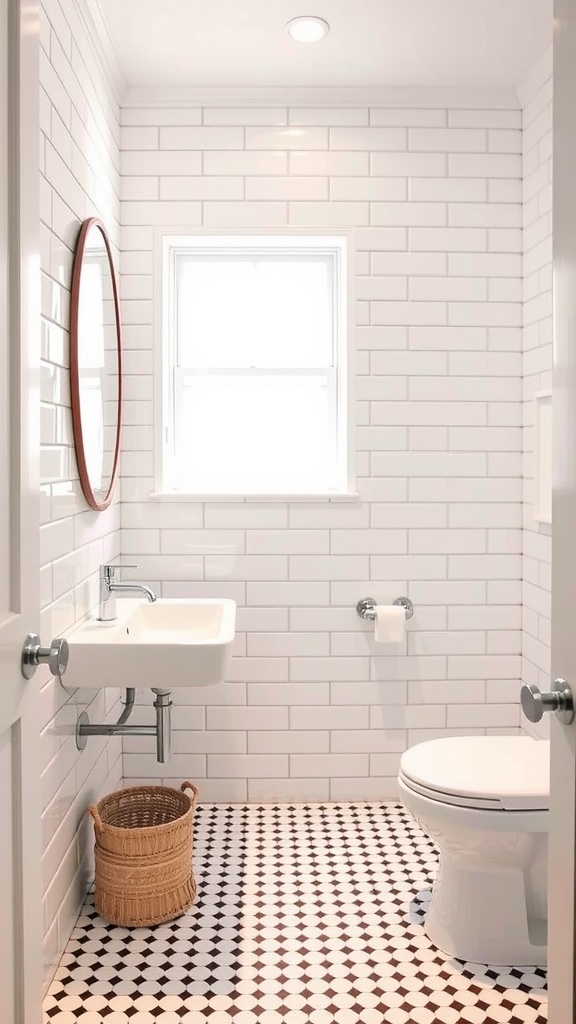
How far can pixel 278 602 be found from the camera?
10.7 ft

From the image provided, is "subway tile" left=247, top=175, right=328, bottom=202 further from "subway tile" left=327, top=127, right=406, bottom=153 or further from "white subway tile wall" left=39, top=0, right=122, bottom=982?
"white subway tile wall" left=39, top=0, right=122, bottom=982

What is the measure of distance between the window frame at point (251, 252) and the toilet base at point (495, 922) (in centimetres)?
149

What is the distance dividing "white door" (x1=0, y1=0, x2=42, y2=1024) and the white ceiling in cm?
161

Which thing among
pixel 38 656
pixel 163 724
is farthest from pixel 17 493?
pixel 163 724

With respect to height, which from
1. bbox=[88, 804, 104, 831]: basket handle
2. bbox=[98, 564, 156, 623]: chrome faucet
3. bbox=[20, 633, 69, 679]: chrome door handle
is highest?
bbox=[20, 633, 69, 679]: chrome door handle

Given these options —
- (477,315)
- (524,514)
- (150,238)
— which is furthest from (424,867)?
(150,238)

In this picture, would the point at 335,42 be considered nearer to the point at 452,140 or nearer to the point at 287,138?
the point at 287,138

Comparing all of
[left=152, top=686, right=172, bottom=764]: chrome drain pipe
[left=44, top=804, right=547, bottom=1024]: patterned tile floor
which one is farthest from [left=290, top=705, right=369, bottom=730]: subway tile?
[left=152, top=686, right=172, bottom=764]: chrome drain pipe

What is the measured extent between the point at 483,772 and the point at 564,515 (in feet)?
4.27

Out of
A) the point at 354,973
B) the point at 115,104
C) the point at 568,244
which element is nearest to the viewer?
the point at 568,244

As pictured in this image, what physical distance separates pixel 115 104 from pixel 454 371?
1628 mm

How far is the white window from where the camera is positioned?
3.37 meters

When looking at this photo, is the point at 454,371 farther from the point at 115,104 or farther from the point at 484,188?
the point at 115,104

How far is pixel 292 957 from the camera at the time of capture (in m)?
2.24
